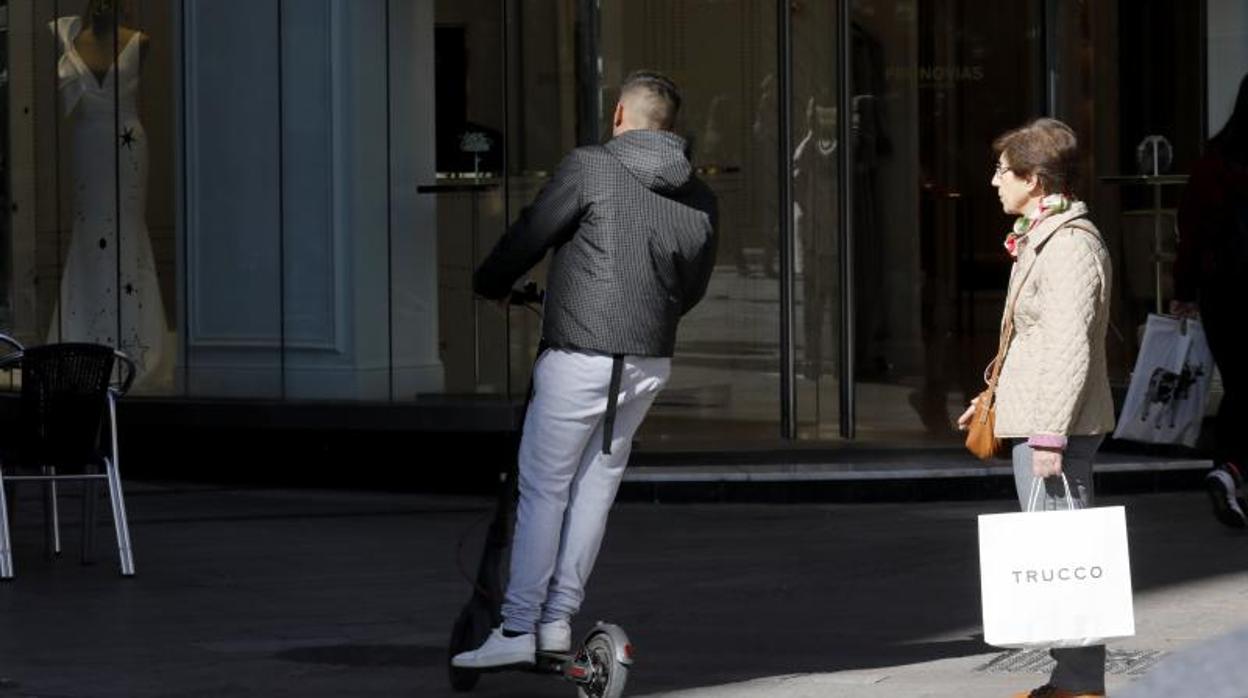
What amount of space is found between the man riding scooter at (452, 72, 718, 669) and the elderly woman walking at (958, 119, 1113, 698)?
0.89m

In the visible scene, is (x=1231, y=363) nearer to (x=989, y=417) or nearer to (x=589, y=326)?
(x=989, y=417)

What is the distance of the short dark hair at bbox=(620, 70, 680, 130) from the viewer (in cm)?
632

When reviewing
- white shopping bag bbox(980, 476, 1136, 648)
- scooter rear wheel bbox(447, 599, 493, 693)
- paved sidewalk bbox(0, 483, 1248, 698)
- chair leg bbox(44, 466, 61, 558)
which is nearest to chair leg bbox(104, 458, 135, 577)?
paved sidewalk bbox(0, 483, 1248, 698)

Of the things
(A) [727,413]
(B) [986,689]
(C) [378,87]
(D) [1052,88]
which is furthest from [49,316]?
(B) [986,689]

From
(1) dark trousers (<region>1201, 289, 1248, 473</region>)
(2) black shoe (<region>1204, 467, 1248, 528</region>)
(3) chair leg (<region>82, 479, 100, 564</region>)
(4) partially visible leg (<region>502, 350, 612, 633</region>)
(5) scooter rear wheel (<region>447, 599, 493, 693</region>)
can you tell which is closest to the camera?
(4) partially visible leg (<region>502, 350, 612, 633</region>)

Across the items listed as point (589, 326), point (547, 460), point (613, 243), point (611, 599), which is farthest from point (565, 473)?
point (611, 599)

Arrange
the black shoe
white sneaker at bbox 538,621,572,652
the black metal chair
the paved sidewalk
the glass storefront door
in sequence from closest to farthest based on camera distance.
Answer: white sneaker at bbox 538,621,572,652 < the paved sidewalk < the black metal chair < the black shoe < the glass storefront door

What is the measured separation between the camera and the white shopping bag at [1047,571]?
570 centimetres

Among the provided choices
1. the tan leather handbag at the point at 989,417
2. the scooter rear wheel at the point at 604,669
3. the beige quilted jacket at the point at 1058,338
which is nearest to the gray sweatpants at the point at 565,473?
the scooter rear wheel at the point at 604,669

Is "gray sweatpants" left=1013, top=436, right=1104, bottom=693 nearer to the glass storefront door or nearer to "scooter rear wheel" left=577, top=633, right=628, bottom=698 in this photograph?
"scooter rear wheel" left=577, top=633, right=628, bottom=698

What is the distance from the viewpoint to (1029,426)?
19.9 feet

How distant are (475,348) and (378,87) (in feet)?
5.16

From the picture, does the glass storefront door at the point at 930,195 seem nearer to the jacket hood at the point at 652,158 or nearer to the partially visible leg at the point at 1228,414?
the partially visible leg at the point at 1228,414

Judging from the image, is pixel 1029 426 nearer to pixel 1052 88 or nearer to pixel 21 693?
pixel 21 693
